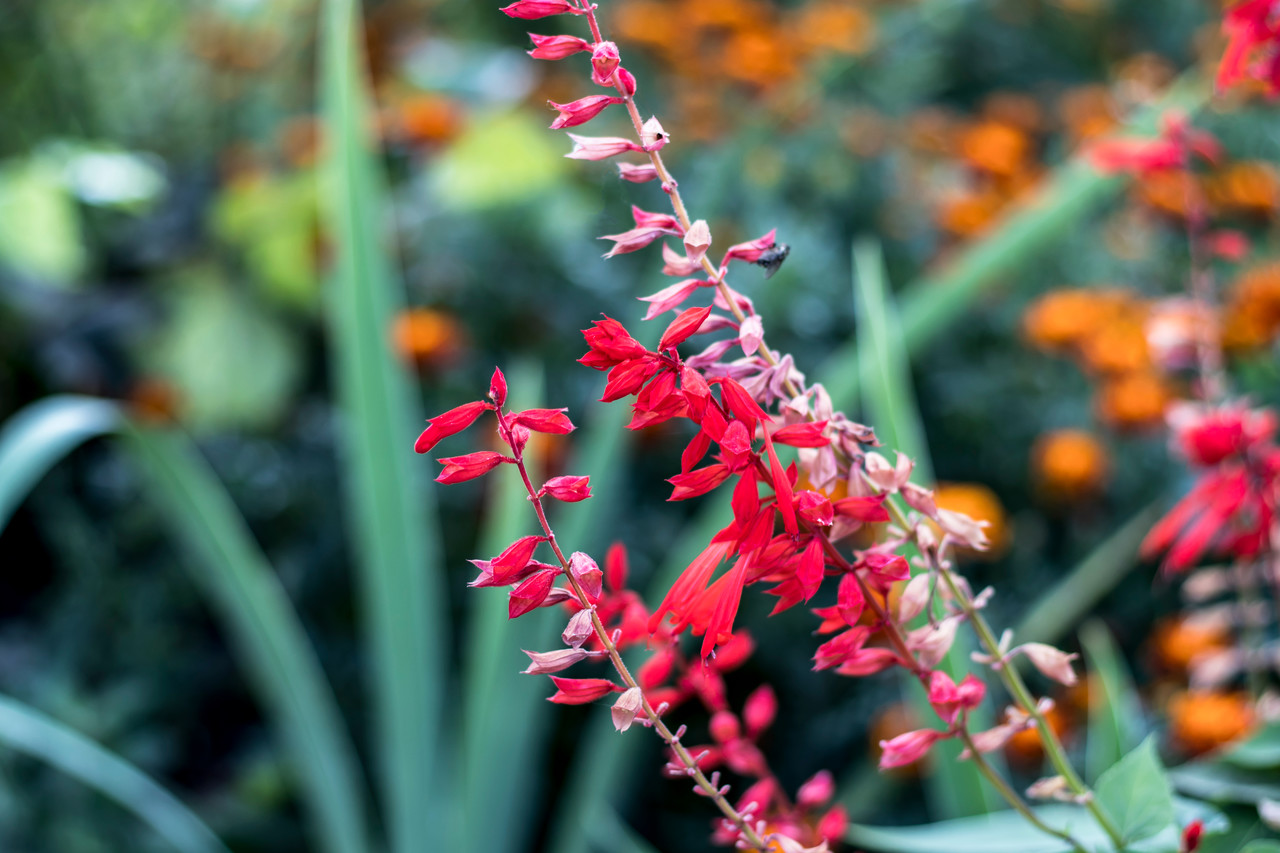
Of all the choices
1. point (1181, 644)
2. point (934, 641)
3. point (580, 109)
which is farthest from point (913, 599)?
point (1181, 644)

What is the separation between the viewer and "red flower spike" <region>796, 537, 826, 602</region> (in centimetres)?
17

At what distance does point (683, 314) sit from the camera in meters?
0.17

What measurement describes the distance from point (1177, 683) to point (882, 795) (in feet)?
0.73

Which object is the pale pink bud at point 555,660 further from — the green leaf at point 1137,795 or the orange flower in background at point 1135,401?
the orange flower in background at point 1135,401

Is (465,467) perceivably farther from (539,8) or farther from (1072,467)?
(1072,467)

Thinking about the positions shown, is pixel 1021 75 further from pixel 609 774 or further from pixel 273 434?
pixel 609 774

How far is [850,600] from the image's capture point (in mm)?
185

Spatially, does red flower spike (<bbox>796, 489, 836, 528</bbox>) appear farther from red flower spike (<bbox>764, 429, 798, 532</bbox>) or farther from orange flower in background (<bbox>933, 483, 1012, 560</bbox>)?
orange flower in background (<bbox>933, 483, 1012, 560</bbox>)

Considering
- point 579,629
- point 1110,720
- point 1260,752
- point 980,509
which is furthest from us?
point 980,509

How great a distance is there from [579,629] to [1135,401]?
684 millimetres

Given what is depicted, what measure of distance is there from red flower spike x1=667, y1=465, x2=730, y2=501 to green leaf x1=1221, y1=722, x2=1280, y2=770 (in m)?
0.23

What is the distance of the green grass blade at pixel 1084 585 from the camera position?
658mm

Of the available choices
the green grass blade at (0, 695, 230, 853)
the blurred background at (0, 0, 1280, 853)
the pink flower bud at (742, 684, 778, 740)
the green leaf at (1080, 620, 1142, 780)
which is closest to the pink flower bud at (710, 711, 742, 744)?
the pink flower bud at (742, 684, 778, 740)

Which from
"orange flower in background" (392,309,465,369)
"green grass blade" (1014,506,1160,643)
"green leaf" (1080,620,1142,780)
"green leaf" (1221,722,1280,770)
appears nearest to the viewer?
"green leaf" (1221,722,1280,770)
